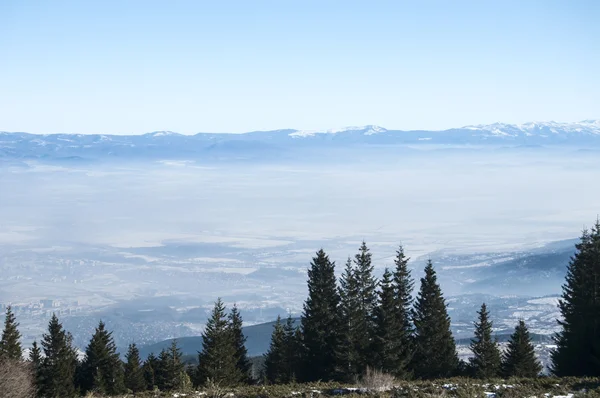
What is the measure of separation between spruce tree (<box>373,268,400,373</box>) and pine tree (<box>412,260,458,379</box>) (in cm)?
359

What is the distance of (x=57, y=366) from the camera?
53938 mm

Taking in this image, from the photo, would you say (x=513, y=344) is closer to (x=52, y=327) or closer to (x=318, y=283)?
(x=318, y=283)

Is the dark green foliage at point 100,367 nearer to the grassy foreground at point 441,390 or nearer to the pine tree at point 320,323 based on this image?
the pine tree at point 320,323

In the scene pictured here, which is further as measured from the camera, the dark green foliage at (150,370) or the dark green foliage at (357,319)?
the dark green foliage at (150,370)

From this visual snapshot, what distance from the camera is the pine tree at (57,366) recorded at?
52.4 metres

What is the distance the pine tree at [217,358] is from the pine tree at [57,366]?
1147cm

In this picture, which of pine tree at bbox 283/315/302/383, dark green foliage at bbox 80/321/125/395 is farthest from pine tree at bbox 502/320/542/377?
dark green foliage at bbox 80/321/125/395

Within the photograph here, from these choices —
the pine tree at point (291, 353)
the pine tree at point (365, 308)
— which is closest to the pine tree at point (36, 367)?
the pine tree at point (291, 353)

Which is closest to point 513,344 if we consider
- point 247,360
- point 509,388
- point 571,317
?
point 571,317

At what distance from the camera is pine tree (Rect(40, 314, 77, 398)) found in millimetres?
52438

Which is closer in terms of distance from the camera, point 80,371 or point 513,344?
point 513,344

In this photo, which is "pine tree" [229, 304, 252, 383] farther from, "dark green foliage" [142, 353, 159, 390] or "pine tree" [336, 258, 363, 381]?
"pine tree" [336, 258, 363, 381]

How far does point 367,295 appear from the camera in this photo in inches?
1893

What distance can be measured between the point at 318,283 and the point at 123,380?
22536 mm
